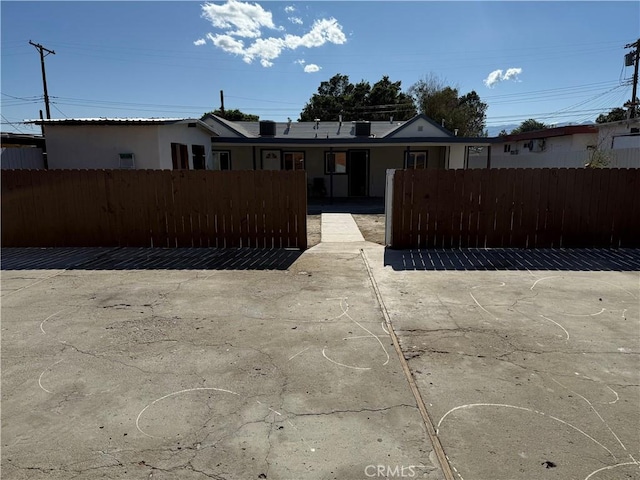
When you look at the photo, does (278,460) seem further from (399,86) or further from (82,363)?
(399,86)

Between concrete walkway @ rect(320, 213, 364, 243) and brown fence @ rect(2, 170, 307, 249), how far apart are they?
151cm

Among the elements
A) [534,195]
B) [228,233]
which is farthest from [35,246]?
[534,195]

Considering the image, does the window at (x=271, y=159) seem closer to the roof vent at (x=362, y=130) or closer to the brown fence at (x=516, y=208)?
the roof vent at (x=362, y=130)

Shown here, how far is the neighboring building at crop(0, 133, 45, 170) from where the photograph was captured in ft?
41.6

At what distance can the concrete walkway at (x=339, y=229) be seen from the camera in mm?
10359

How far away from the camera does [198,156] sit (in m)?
16.6

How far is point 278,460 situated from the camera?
8.67 ft

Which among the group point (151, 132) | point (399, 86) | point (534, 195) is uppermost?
point (399, 86)

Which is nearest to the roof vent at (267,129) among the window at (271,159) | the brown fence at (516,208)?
the window at (271,159)

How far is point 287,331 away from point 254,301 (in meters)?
1.22

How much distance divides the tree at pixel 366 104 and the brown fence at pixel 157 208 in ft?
137

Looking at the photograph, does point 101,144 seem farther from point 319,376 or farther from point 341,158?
point 319,376

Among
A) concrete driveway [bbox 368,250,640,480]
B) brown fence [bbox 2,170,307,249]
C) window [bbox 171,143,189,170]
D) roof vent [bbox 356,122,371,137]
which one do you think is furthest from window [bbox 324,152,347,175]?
concrete driveway [bbox 368,250,640,480]

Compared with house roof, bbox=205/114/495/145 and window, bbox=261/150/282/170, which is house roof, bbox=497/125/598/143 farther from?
window, bbox=261/150/282/170
